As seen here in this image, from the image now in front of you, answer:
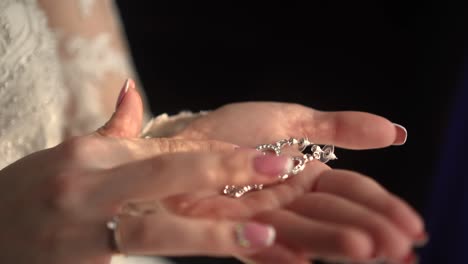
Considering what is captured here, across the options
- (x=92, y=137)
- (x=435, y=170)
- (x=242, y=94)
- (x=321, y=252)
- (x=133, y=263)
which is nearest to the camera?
(x=321, y=252)

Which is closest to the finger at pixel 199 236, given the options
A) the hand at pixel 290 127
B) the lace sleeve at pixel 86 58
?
the hand at pixel 290 127

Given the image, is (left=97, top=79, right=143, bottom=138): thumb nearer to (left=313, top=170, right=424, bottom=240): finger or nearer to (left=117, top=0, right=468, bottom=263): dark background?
(left=313, top=170, right=424, bottom=240): finger

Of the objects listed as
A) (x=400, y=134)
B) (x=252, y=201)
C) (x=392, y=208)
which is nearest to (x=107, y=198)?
(x=252, y=201)

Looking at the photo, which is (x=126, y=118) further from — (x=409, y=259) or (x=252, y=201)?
(x=409, y=259)

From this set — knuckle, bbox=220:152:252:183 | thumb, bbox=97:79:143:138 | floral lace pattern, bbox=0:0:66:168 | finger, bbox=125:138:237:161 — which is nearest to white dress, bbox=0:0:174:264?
floral lace pattern, bbox=0:0:66:168

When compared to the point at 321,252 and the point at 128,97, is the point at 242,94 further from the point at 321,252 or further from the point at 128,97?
the point at 321,252

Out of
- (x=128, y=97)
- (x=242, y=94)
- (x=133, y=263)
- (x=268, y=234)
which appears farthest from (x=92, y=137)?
(x=242, y=94)
